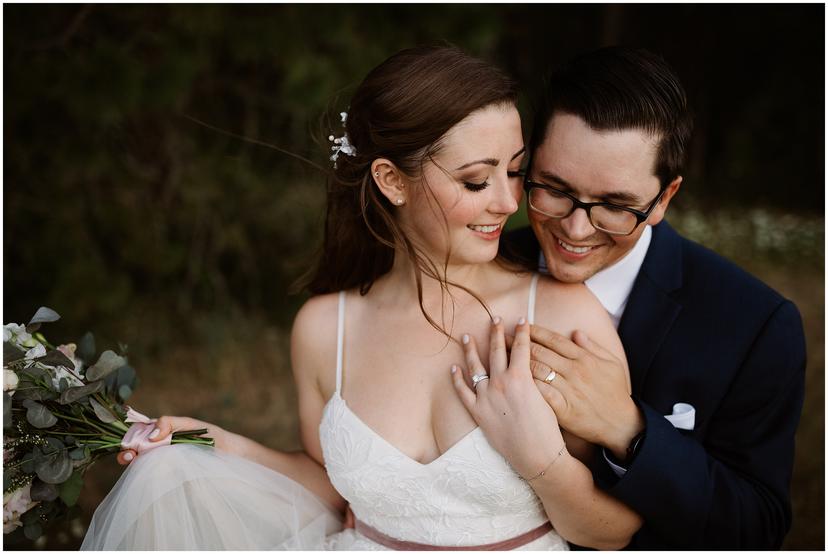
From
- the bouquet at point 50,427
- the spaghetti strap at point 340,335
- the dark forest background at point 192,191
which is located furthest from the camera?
the dark forest background at point 192,191

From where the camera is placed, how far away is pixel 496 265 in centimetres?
243

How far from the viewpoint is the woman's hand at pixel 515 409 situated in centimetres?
204

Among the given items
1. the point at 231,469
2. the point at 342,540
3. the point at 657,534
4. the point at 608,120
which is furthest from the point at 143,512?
the point at 608,120

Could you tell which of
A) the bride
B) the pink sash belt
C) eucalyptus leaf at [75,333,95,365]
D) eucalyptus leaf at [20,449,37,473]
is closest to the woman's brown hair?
the bride

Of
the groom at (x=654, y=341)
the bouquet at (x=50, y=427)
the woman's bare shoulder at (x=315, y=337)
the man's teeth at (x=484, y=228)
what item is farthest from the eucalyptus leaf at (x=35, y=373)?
the groom at (x=654, y=341)

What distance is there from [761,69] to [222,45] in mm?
7347

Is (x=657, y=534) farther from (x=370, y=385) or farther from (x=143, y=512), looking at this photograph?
(x=143, y=512)

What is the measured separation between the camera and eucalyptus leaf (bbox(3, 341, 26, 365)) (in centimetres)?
200

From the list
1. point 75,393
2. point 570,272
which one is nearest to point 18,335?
point 75,393

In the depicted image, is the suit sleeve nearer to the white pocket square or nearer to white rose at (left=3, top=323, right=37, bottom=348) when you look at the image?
the white pocket square

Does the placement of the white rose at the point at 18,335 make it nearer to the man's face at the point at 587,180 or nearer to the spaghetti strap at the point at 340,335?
the spaghetti strap at the point at 340,335

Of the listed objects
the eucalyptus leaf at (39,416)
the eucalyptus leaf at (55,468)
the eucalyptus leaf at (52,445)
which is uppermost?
the eucalyptus leaf at (39,416)

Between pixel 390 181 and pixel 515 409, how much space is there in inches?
27.8

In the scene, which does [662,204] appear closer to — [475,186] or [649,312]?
[649,312]
